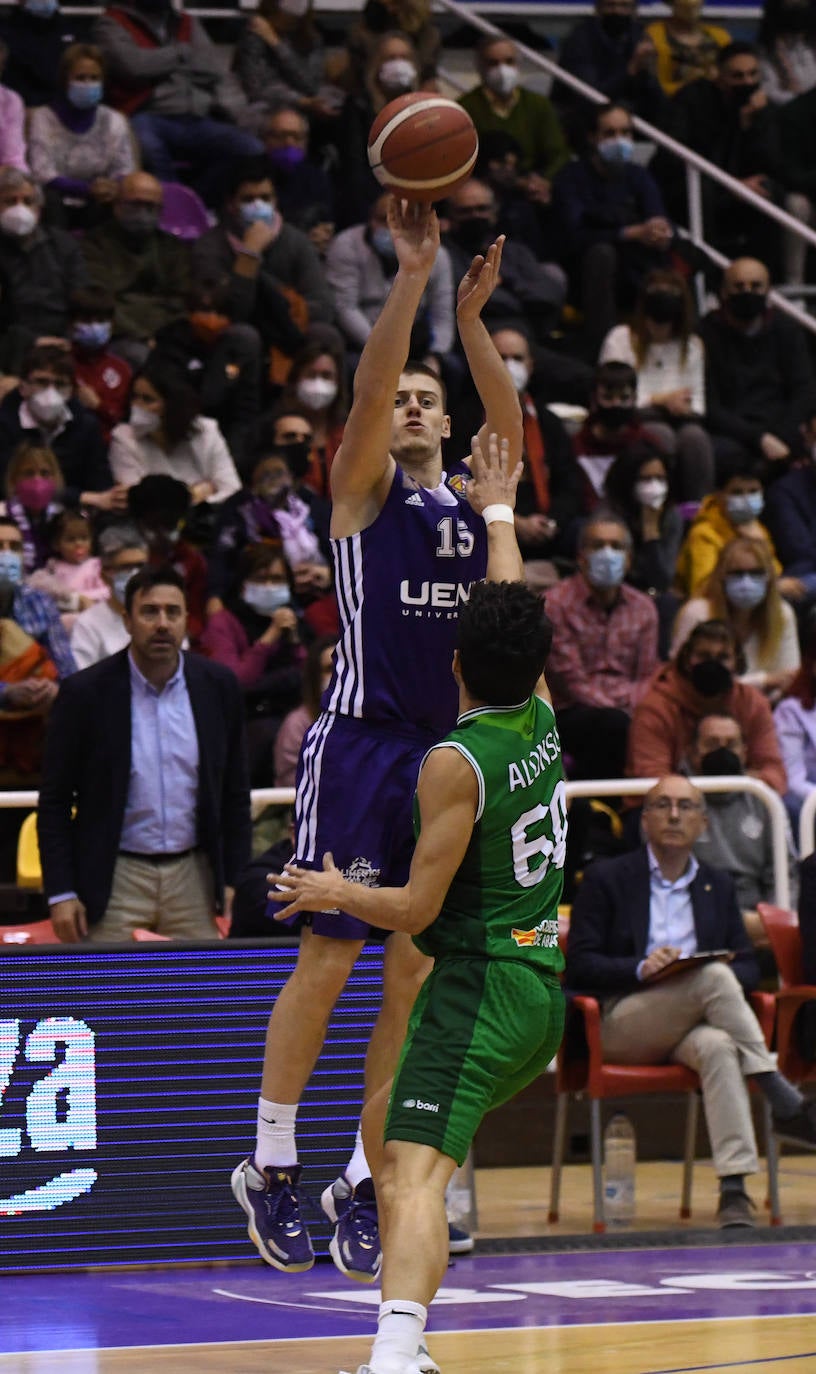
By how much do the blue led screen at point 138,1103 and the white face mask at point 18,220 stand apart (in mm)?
5818

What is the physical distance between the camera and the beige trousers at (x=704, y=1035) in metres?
8.60

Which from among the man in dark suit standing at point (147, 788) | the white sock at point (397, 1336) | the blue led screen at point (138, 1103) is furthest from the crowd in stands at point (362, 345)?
the white sock at point (397, 1336)

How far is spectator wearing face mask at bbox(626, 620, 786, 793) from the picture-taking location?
1022 cm

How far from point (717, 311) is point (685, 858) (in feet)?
19.3

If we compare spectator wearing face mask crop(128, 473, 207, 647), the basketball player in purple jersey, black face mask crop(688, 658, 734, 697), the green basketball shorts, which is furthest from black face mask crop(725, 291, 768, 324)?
the green basketball shorts

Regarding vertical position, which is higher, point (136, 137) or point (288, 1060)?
point (136, 137)

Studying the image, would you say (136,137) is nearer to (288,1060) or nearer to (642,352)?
(642,352)

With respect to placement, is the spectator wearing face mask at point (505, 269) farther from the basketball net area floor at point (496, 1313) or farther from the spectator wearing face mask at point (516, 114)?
the basketball net area floor at point (496, 1313)

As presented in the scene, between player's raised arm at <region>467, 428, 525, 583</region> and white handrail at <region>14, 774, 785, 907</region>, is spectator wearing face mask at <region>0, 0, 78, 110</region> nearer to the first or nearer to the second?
white handrail at <region>14, 774, 785, 907</region>

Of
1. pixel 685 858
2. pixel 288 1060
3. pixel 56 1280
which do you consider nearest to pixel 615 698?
pixel 685 858

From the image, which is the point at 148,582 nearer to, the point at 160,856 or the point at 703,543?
the point at 160,856

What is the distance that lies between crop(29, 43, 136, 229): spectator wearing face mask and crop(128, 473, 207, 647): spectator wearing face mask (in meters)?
2.84

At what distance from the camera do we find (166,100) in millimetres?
14000

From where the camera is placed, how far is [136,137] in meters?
13.6
